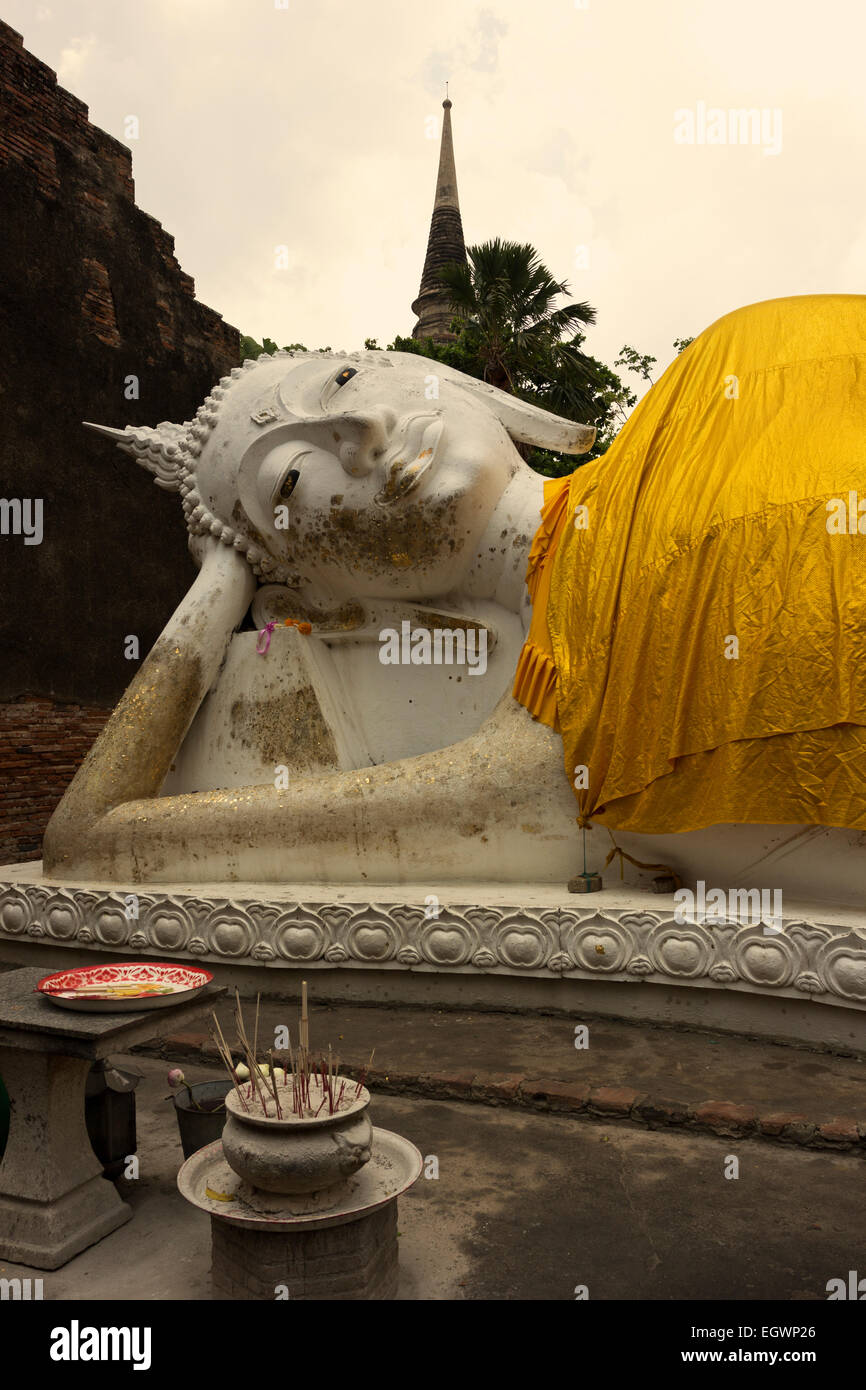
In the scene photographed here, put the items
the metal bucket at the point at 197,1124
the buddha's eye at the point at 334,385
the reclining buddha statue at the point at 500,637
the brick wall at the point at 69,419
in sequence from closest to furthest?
the metal bucket at the point at 197,1124, the reclining buddha statue at the point at 500,637, the buddha's eye at the point at 334,385, the brick wall at the point at 69,419

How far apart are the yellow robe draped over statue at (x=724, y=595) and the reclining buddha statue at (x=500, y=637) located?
1 centimetres

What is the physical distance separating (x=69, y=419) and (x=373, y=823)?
23.4ft

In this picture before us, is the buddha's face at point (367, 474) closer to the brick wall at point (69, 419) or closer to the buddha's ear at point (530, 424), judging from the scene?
the buddha's ear at point (530, 424)

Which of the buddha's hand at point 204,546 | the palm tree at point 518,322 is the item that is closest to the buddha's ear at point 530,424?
the buddha's hand at point 204,546

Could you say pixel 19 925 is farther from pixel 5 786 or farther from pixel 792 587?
pixel 5 786

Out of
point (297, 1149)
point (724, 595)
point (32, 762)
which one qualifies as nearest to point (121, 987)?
point (297, 1149)

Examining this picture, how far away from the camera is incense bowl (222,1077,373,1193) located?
202 cm

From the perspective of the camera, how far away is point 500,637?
5273 mm

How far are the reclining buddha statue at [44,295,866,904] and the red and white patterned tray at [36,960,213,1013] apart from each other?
1774 mm

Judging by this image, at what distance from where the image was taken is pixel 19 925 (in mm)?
4938

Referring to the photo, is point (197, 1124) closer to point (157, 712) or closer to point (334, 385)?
point (157, 712)

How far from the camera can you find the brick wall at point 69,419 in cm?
935
